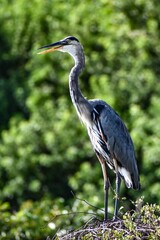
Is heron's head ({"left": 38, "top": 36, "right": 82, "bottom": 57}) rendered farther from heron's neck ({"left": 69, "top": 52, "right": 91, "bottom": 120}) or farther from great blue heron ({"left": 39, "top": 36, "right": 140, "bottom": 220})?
heron's neck ({"left": 69, "top": 52, "right": 91, "bottom": 120})

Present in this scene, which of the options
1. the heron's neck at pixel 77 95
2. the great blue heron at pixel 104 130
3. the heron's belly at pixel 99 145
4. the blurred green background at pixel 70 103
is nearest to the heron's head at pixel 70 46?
the great blue heron at pixel 104 130

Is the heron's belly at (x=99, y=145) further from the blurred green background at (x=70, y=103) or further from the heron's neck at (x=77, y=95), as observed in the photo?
the blurred green background at (x=70, y=103)

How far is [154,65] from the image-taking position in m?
14.9

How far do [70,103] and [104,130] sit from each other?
7.24 m

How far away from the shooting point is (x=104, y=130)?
28.4 feet

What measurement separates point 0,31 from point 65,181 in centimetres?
382

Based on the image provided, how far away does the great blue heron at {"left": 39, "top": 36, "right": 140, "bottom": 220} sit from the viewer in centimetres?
860

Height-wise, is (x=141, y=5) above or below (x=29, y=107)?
above

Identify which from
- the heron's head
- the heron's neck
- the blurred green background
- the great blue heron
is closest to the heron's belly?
the great blue heron

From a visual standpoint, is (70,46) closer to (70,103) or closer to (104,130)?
(104,130)

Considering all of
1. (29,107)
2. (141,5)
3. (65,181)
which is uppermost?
(141,5)

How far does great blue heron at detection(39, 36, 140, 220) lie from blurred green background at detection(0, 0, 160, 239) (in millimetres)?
4660

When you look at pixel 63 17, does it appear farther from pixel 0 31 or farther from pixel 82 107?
pixel 82 107

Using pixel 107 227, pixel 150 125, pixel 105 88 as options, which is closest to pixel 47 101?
pixel 105 88
